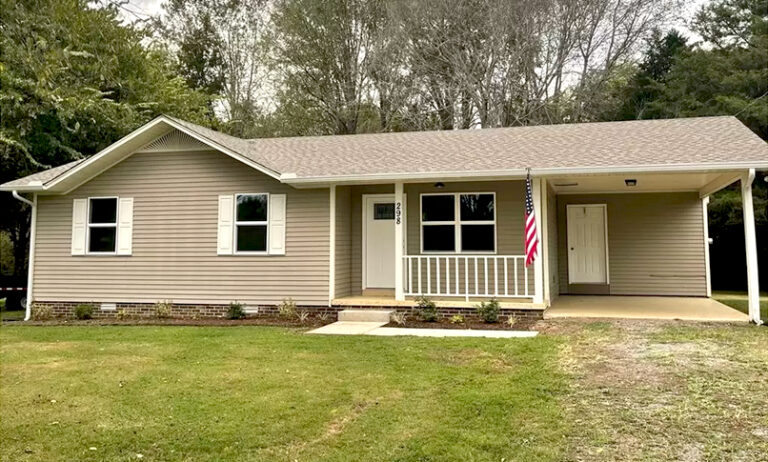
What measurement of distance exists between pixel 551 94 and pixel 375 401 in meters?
19.7

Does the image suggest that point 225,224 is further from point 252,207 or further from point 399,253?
point 399,253

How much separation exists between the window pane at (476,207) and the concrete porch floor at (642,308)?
6.95 ft

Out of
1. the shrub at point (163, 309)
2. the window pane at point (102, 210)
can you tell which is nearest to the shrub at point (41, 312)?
the window pane at point (102, 210)

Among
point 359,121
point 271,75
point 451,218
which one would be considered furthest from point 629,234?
point 271,75

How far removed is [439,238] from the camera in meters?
10.8

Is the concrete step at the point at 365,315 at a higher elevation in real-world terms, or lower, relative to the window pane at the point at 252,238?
lower

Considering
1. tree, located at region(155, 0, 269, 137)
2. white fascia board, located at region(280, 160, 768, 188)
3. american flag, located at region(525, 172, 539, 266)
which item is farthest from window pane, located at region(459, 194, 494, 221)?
tree, located at region(155, 0, 269, 137)

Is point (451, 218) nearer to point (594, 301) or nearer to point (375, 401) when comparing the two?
point (594, 301)

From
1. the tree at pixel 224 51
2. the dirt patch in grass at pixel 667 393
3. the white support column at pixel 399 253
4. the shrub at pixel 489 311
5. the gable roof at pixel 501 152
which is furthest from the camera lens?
the tree at pixel 224 51

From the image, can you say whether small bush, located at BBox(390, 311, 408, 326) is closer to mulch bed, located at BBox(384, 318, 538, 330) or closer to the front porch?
mulch bed, located at BBox(384, 318, 538, 330)

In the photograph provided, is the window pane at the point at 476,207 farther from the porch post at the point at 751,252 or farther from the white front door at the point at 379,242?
the porch post at the point at 751,252

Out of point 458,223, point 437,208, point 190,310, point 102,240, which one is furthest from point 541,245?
point 102,240

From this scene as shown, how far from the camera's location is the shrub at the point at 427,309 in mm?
9522

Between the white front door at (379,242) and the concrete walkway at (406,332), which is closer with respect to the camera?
the concrete walkway at (406,332)
